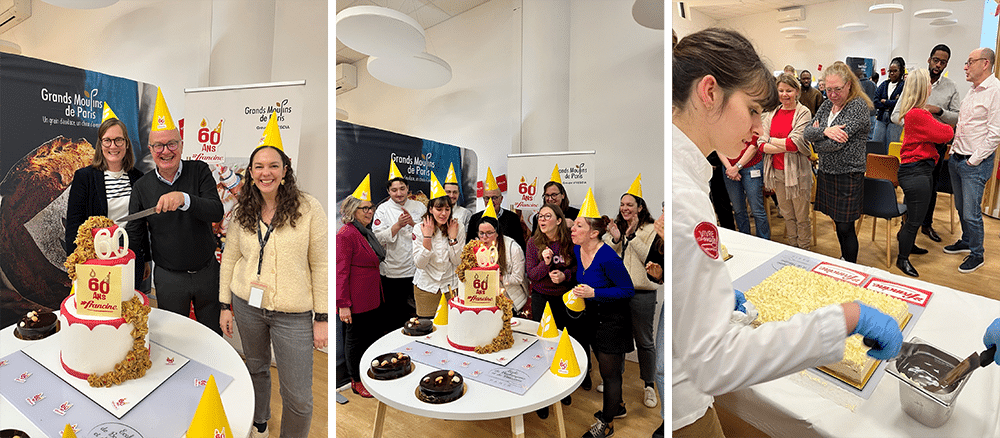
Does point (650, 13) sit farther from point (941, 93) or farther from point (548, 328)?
point (548, 328)

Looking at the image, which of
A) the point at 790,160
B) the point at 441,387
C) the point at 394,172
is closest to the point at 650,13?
the point at 790,160

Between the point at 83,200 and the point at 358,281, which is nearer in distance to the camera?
the point at 83,200

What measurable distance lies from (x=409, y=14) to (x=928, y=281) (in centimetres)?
206

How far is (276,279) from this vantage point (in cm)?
199

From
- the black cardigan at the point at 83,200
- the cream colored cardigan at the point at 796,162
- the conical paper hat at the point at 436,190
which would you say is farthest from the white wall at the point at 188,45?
the cream colored cardigan at the point at 796,162

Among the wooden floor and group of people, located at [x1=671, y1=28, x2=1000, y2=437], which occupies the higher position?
group of people, located at [x1=671, y1=28, x2=1000, y2=437]

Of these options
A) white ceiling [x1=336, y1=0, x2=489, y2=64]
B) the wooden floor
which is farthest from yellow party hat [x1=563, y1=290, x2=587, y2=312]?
white ceiling [x1=336, y1=0, x2=489, y2=64]

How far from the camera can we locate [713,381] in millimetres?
1553

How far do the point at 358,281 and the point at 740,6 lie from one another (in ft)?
5.88

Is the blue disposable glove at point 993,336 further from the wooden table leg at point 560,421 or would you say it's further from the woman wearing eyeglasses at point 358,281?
the woman wearing eyeglasses at point 358,281

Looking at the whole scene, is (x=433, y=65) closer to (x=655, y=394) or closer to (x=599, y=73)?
(x=599, y=73)

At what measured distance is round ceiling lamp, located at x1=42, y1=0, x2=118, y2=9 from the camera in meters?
1.71

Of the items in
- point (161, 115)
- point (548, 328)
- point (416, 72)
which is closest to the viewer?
point (161, 115)

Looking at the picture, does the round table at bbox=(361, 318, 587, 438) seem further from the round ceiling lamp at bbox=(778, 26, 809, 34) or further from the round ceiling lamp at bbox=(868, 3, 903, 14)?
the round ceiling lamp at bbox=(868, 3, 903, 14)
